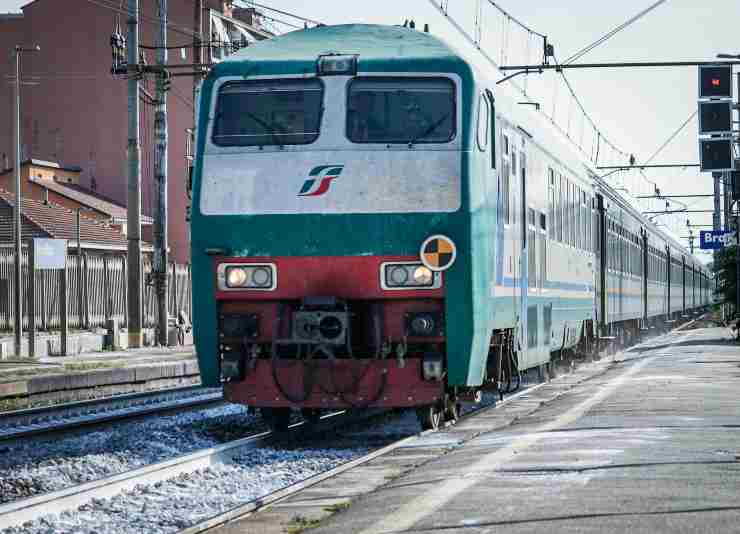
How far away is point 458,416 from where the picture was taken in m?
15.3

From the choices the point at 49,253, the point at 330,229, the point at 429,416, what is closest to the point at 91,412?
the point at 429,416

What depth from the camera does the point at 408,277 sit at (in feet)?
40.1

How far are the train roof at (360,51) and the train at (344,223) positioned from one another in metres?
0.02

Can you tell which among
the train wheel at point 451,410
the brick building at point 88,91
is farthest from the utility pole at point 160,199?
the brick building at point 88,91

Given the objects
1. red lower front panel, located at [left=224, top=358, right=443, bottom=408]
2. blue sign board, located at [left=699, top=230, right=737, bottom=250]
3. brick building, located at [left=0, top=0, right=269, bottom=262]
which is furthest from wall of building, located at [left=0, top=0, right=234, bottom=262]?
red lower front panel, located at [left=224, top=358, right=443, bottom=408]

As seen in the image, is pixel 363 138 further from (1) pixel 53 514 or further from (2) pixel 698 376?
(2) pixel 698 376

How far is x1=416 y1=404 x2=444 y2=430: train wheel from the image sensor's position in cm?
1363

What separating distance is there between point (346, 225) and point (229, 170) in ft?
3.91

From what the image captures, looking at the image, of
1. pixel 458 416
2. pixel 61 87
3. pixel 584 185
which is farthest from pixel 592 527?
pixel 61 87

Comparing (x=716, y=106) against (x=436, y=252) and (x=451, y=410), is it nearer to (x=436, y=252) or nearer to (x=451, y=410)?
(x=451, y=410)

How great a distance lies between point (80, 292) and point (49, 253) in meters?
5.65

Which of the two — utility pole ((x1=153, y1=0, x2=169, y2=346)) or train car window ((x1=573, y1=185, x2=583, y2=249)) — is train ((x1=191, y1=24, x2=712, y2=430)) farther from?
utility pole ((x1=153, y1=0, x2=169, y2=346))

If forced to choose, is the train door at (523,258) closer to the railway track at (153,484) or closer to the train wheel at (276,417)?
the train wheel at (276,417)

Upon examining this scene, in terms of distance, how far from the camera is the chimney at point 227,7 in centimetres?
6162
